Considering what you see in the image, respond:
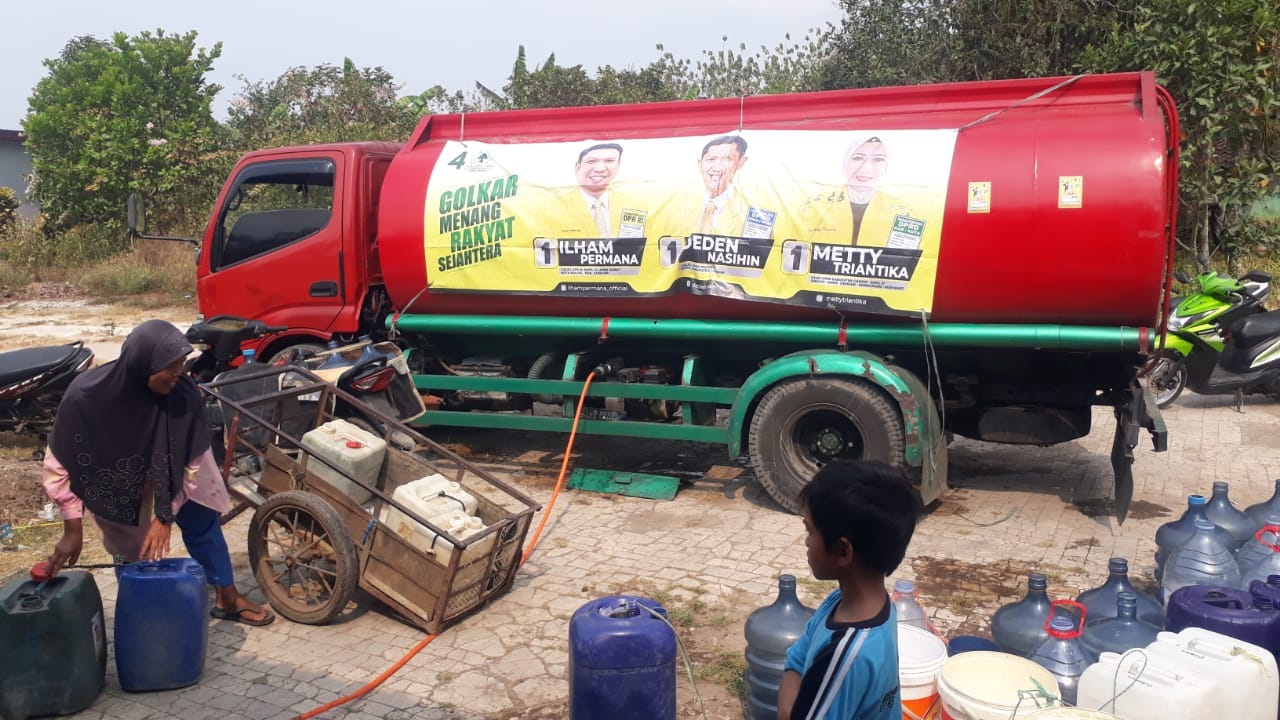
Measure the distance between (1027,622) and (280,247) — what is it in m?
6.29

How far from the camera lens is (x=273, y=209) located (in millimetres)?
7984

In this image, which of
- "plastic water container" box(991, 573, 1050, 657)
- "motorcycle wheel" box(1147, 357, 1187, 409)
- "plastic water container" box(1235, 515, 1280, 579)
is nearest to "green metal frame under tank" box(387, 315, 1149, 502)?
"plastic water container" box(1235, 515, 1280, 579)

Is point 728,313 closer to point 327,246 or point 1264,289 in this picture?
point 327,246

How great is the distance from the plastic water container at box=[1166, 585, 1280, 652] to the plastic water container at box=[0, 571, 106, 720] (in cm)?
411

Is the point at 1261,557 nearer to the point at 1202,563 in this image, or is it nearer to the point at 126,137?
the point at 1202,563

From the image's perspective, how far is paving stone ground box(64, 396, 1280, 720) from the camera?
423 cm

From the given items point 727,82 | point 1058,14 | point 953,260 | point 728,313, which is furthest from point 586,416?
point 727,82

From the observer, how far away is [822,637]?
2145mm

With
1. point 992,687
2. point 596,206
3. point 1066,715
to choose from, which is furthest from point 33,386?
point 1066,715

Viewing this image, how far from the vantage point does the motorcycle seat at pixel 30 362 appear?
25.8 feet

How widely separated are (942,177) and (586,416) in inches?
121

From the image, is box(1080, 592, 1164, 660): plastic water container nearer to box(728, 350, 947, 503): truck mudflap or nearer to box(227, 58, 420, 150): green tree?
box(728, 350, 947, 503): truck mudflap

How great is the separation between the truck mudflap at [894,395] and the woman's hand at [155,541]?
3.50 meters

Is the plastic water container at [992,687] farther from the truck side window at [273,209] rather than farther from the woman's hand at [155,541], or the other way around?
the truck side window at [273,209]
